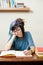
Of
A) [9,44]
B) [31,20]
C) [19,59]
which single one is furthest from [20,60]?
[31,20]

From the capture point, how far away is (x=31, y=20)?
343 centimetres

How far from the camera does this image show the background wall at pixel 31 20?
340cm

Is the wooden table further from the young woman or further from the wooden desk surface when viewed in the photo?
the young woman

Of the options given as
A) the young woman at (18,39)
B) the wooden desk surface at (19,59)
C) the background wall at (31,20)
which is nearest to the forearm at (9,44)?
the young woman at (18,39)

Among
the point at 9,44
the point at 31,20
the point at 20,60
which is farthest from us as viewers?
the point at 31,20

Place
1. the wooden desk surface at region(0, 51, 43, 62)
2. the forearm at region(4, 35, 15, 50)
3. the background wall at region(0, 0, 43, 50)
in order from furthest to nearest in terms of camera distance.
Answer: the background wall at region(0, 0, 43, 50) < the forearm at region(4, 35, 15, 50) < the wooden desk surface at region(0, 51, 43, 62)

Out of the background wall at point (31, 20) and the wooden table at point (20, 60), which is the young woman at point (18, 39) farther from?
the background wall at point (31, 20)

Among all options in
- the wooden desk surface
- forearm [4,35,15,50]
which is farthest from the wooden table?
forearm [4,35,15,50]

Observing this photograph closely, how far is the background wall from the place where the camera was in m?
3.40

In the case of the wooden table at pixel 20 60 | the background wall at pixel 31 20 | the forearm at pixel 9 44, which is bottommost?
the wooden table at pixel 20 60

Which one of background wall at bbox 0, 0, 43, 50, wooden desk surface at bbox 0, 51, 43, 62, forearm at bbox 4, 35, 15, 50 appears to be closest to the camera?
wooden desk surface at bbox 0, 51, 43, 62

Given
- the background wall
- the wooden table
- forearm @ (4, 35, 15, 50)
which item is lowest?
the wooden table

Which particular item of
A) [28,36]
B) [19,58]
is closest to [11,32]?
[28,36]

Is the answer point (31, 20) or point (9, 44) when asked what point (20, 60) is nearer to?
point (9, 44)
